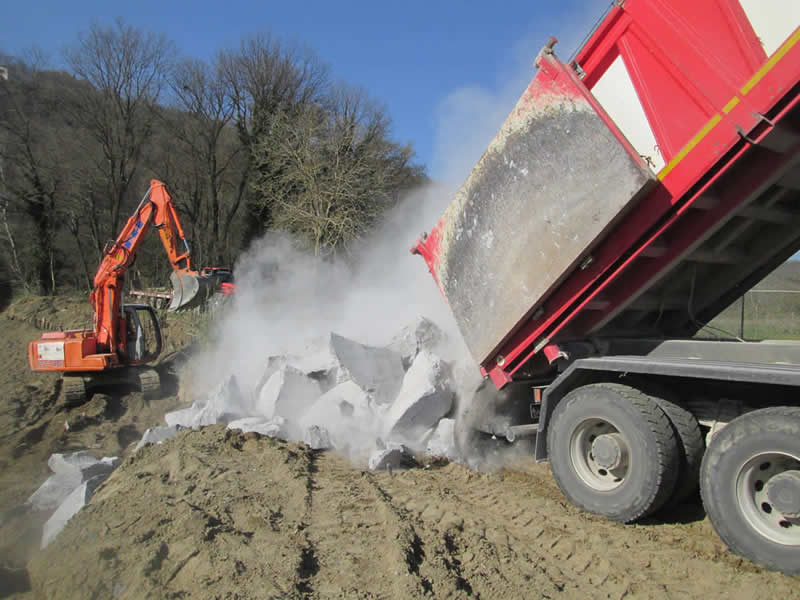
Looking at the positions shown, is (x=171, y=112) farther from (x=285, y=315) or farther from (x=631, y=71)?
(x=631, y=71)

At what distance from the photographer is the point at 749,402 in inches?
132

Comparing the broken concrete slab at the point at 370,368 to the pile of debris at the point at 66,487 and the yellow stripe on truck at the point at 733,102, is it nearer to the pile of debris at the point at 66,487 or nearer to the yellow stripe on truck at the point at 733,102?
the pile of debris at the point at 66,487

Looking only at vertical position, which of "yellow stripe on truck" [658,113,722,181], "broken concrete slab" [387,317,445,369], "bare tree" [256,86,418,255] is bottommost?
"broken concrete slab" [387,317,445,369]

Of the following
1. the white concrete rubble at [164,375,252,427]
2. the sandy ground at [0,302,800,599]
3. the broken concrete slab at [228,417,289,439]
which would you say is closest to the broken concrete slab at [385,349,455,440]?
the sandy ground at [0,302,800,599]

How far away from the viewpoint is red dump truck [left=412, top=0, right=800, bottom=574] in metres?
3.07

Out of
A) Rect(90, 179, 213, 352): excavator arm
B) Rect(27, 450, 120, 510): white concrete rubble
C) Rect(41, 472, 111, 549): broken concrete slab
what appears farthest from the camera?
Rect(90, 179, 213, 352): excavator arm

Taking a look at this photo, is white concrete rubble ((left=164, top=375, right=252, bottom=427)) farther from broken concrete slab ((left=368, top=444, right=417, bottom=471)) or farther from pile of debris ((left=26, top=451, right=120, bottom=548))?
broken concrete slab ((left=368, top=444, right=417, bottom=471))

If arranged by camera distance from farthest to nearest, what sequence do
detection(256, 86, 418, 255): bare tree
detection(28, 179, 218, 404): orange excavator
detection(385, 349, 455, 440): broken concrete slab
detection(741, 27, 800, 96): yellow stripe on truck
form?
detection(256, 86, 418, 255): bare tree
detection(28, 179, 218, 404): orange excavator
detection(385, 349, 455, 440): broken concrete slab
detection(741, 27, 800, 96): yellow stripe on truck

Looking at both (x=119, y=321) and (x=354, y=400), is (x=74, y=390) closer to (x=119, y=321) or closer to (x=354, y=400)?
(x=119, y=321)

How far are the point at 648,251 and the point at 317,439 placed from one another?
379 centimetres

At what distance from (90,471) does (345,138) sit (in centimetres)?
1434

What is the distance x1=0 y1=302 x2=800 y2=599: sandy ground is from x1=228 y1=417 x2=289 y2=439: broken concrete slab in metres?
0.63

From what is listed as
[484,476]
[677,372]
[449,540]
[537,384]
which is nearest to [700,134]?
[677,372]

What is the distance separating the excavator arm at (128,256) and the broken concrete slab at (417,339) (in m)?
3.71
